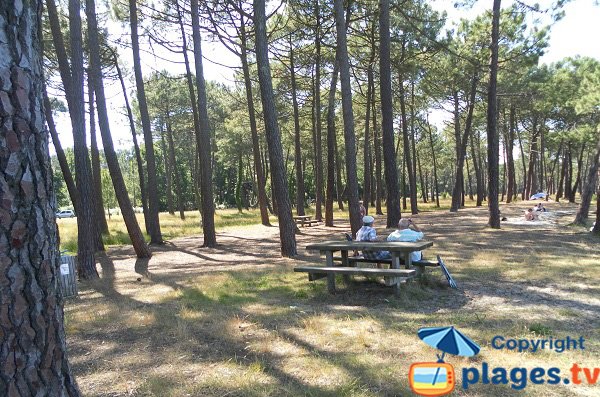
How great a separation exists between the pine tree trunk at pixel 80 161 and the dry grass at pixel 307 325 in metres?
0.65

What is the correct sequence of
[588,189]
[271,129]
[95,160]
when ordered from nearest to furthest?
1. [271,129]
2. [588,189]
3. [95,160]

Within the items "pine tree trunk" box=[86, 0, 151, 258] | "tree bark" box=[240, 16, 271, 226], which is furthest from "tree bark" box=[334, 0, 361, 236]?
"pine tree trunk" box=[86, 0, 151, 258]

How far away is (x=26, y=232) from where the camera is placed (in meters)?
1.70

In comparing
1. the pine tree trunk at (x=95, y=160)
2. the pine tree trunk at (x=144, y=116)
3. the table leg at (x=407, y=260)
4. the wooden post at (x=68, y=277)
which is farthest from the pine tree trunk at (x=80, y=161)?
the pine tree trunk at (x=95, y=160)

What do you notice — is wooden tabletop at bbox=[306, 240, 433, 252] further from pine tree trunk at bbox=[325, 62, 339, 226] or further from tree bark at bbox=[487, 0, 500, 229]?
tree bark at bbox=[487, 0, 500, 229]

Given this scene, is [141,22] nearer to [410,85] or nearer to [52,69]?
[52,69]

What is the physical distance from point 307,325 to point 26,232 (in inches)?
139

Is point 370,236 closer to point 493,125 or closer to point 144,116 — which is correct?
point 493,125

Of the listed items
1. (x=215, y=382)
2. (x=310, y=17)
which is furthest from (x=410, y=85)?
(x=215, y=382)

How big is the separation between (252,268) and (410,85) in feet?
60.6

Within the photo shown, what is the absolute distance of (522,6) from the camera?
12.4 meters

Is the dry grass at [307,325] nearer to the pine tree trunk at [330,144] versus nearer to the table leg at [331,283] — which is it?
the table leg at [331,283]


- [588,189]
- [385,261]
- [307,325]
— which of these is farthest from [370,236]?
[588,189]

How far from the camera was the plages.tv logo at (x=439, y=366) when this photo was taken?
2.69 meters
